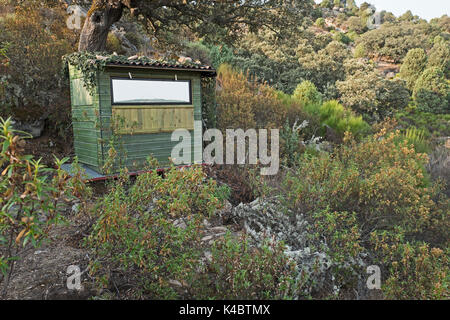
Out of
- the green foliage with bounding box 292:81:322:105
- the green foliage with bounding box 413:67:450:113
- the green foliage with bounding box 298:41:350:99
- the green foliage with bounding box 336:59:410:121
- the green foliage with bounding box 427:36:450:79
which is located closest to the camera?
the green foliage with bounding box 292:81:322:105

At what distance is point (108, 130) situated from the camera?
6.04m

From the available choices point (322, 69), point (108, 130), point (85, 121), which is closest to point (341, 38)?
point (322, 69)

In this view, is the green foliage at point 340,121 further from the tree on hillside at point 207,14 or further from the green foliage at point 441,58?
the green foliage at point 441,58

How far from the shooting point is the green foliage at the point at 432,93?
2091 cm

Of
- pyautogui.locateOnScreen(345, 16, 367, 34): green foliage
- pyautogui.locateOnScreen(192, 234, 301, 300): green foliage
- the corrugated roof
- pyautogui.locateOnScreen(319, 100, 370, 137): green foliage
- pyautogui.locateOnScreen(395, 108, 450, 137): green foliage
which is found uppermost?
pyautogui.locateOnScreen(345, 16, 367, 34): green foliage

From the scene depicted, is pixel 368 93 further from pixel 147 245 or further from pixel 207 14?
pixel 147 245

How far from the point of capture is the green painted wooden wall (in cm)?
600

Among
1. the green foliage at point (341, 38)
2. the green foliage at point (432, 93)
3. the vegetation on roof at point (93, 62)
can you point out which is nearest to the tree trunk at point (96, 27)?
the vegetation on roof at point (93, 62)

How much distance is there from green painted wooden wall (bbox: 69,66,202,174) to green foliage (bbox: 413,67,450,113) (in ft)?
64.2

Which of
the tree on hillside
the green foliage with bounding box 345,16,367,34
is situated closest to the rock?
the tree on hillside

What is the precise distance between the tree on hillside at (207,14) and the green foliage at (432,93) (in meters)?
15.5

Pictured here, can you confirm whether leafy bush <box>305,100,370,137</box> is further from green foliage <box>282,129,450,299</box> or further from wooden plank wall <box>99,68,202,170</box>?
green foliage <box>282,129,450,299</box>
